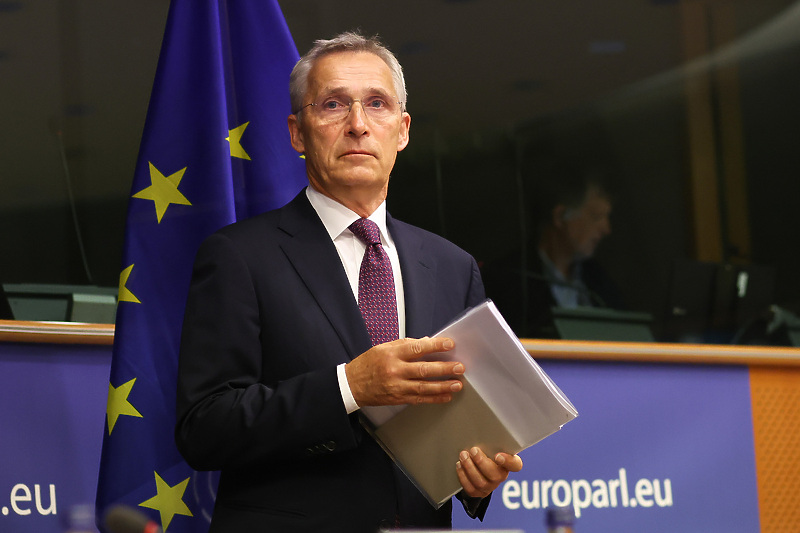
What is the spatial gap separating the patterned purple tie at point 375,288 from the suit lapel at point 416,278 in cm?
3

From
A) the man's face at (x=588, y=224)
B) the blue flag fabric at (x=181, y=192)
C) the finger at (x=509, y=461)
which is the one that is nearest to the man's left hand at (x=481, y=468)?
the finger at (x=509, y=461)

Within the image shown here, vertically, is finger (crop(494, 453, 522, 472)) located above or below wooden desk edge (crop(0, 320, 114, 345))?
below

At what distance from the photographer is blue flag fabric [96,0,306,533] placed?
1991 millimetres

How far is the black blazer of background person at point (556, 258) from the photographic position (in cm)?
351

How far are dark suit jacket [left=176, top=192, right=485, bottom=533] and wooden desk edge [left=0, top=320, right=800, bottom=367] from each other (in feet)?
3.26

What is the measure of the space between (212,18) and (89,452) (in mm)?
1239

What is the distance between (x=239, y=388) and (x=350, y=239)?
396mm

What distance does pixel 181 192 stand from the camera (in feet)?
6.84

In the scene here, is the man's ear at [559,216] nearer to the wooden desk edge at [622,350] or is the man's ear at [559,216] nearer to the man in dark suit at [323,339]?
A: the wooden desk edge at [622,350]

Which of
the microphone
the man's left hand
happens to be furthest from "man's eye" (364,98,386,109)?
the microphone

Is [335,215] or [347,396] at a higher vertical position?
[335,215]

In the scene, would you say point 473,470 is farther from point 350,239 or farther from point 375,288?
point 350,239

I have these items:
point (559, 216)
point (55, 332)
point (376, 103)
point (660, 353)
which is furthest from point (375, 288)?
point (559, 216)

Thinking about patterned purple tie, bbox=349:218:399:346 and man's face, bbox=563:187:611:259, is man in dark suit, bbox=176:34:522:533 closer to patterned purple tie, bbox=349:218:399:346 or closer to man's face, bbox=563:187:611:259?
patterned purple tie, bbox=349:218:399:346
